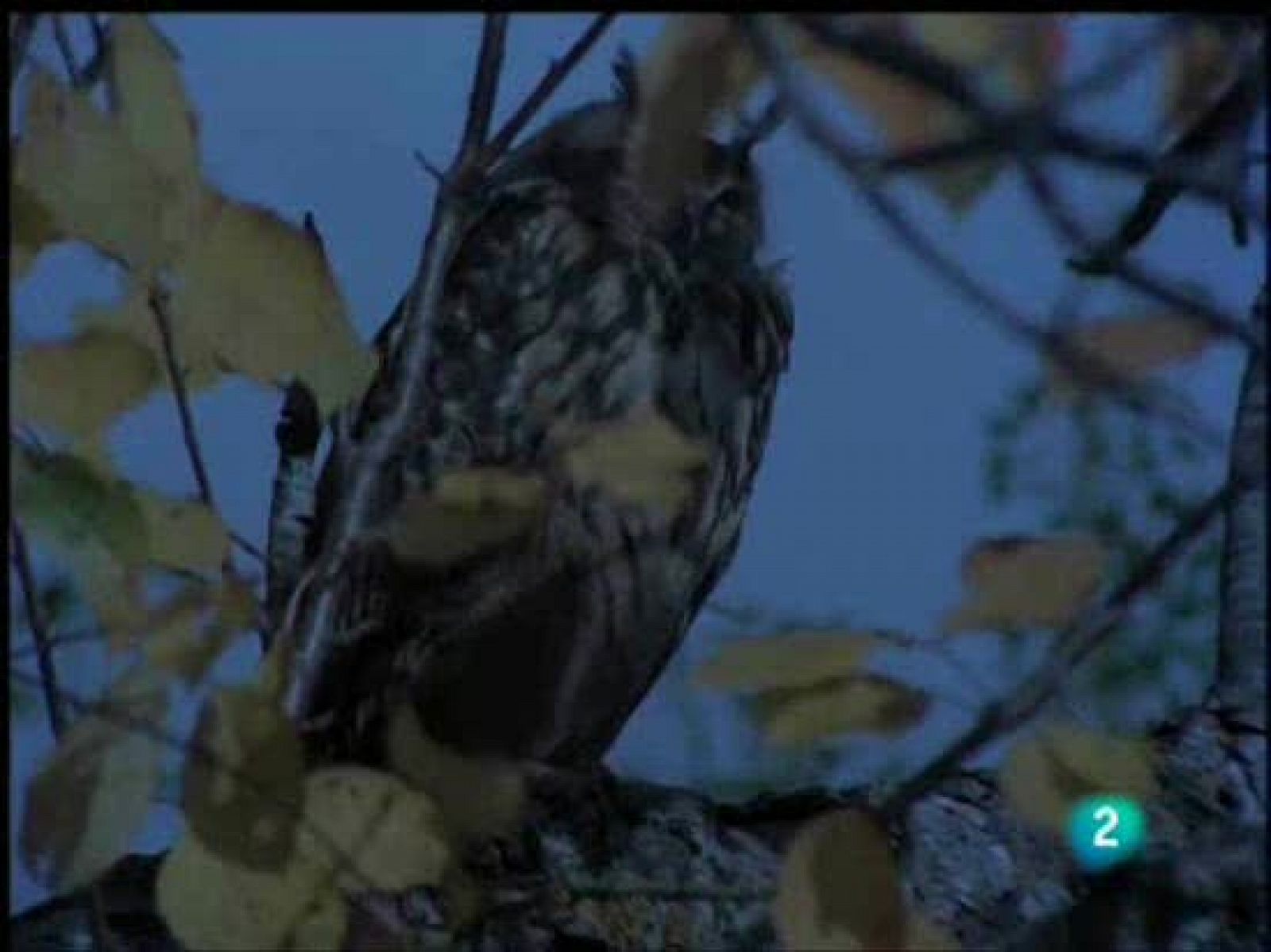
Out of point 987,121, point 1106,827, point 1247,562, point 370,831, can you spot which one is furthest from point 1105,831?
point 987,121

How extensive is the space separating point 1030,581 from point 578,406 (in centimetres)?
79

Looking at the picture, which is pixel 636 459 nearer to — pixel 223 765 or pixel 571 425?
pixel 223 765

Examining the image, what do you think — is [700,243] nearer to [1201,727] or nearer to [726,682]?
[1201,727]

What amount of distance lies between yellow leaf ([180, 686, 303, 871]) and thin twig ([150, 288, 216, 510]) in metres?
0.08

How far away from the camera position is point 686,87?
672mm

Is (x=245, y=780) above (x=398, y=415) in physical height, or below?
below

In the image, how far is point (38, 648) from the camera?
854mm

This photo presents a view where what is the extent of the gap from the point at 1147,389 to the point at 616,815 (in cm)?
65

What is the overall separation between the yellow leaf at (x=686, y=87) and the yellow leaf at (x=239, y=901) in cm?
25

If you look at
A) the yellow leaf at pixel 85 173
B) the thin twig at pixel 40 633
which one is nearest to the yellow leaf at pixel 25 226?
the yellow leaf at pixel 85 173

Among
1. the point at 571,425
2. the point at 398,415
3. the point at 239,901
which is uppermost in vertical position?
the point at 571,425

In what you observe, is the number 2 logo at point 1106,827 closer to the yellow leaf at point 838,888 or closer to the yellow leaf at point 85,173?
the yellow leaf at point 838,888

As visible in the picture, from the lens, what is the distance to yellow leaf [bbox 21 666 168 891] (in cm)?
76

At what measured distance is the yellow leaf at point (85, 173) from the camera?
75 centimetres
